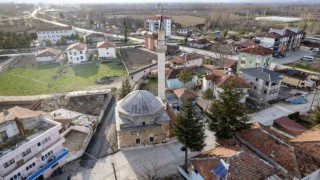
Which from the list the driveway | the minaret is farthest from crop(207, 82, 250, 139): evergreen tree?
the driveway

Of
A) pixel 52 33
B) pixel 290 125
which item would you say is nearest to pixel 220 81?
pixel 290 125

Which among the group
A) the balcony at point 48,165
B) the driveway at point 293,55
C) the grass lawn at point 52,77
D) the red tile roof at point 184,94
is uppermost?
the red tile roof at point 184,94

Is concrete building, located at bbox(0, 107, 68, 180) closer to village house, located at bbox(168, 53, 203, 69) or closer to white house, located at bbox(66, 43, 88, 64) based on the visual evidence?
village house, located at bbox(168, 53, 203, 69)

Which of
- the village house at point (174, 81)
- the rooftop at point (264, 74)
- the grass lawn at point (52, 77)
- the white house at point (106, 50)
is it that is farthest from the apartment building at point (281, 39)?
the white house at point (106, 50)

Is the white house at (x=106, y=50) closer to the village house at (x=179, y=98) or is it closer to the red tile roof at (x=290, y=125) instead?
the village house at (x=179, y=98)

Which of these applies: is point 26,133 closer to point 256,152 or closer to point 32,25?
point 256,152

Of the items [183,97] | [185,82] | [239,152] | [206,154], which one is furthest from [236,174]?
[185,82]
